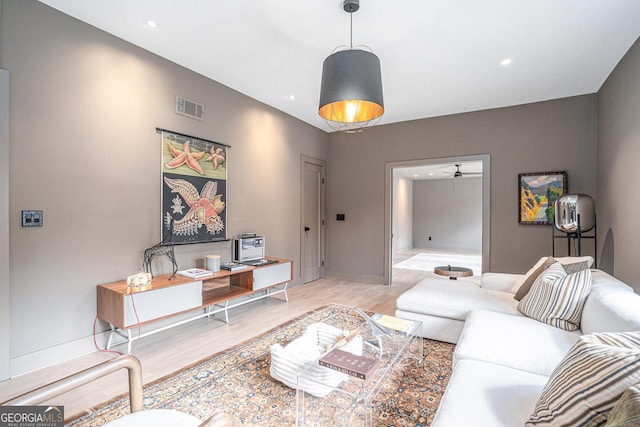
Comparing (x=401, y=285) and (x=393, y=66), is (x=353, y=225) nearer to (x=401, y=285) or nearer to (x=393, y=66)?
(x=401, y=285)

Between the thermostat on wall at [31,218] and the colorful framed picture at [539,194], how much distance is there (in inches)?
217

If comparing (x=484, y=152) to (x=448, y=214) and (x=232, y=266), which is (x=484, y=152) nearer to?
(x=232, y=266)

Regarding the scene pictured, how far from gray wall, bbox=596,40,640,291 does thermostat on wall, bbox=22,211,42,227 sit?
505cm

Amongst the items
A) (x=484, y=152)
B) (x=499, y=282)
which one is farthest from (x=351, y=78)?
(x=484, y=152)

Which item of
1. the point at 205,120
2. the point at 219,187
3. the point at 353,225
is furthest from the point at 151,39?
the point at 353,225

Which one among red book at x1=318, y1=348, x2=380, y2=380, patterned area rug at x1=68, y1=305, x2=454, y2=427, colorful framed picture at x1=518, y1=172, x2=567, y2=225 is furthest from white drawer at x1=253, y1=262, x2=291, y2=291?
colorful framed picture at x1=518, y1=172, x2=567, y2=225

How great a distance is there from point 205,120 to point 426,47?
2.59m

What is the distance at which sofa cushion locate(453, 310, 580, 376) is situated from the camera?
5.70 feet

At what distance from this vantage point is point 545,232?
4.32 metres

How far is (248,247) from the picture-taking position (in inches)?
160

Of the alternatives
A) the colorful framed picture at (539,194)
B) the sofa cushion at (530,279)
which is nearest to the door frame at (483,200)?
the colorful framed picture at (539,194)

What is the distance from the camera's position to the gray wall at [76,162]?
2338 millimetres

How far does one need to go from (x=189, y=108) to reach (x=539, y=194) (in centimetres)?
479

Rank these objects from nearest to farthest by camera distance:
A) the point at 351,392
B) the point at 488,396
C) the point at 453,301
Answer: the point at 488,396
the point at 351,392
the point at 453,301
